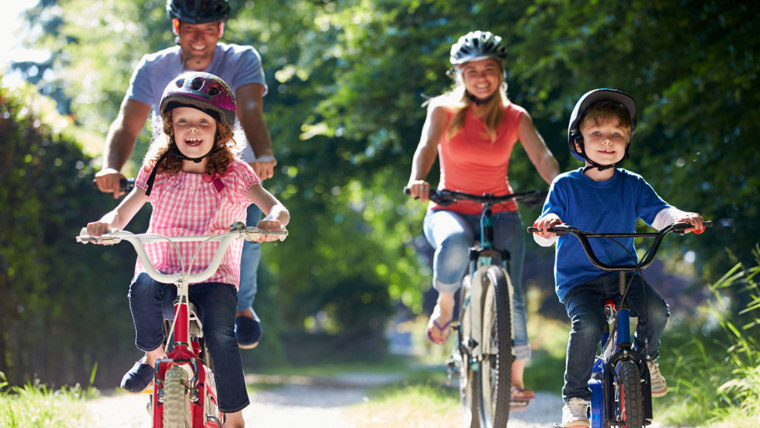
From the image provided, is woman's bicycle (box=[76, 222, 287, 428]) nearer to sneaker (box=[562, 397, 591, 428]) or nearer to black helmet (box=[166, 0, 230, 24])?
sneaker (box=[562, 397, 591, 428])

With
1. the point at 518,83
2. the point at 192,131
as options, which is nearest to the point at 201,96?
the point at 192,131

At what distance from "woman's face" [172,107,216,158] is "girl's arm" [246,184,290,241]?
29cm

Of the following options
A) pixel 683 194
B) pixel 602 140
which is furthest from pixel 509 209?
pixel 683 194

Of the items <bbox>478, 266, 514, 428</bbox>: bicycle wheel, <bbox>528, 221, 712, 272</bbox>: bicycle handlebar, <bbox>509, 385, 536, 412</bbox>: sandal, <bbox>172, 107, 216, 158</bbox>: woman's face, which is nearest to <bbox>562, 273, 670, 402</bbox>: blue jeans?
<bbox>528, 221, 712, 272</bbox>: bicycle handlebar

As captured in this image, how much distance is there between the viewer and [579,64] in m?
9.55

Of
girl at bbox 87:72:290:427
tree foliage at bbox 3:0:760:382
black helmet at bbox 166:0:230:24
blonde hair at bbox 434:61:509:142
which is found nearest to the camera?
girl at bbox 87:72:290:427

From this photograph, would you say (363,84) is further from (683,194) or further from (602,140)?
(602,140)

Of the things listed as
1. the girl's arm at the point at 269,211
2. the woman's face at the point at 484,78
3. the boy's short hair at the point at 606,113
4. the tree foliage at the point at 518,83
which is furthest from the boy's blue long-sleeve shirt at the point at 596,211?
the tree foliage at the point at 518,83

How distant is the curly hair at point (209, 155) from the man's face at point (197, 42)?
3.46 feet

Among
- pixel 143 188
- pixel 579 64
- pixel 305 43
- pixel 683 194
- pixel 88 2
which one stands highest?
pixel 88 2

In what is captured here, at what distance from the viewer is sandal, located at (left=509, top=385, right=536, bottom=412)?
5266 mm

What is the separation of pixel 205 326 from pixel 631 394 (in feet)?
5.82

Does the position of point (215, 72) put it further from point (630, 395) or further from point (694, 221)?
point (630, 395)

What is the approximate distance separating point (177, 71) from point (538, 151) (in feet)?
6.96
